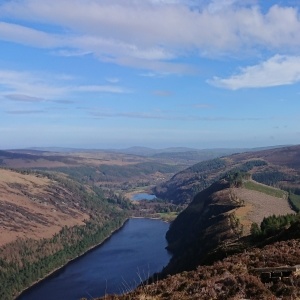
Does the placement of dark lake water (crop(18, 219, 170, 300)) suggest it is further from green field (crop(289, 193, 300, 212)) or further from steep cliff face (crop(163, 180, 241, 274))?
green field (crop(289, 193, 300, 212))

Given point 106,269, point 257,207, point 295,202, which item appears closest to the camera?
point 257,207

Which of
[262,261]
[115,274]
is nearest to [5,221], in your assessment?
[115,274]

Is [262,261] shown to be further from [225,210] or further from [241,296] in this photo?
[225,210]

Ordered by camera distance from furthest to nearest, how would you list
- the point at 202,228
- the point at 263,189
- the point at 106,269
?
the point at 263,189, the point at 106,269, the point at 202,228

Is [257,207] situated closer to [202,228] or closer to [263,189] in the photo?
[202,228]

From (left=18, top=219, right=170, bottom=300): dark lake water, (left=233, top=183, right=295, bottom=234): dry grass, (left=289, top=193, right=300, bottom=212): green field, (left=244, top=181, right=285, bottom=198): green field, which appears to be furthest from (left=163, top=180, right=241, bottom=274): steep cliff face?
(left=289, top=193, right=300, bottom=212): green field

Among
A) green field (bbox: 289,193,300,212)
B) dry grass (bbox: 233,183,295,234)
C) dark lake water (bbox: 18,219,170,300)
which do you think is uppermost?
dry grass (bbox: 233,183,295,234)

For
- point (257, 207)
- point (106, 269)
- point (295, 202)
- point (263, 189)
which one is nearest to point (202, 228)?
point (257, 207)

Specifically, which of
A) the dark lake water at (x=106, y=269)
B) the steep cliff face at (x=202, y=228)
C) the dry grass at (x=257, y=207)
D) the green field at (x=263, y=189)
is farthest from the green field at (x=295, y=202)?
the dark lake water at (x=106, y=269)
